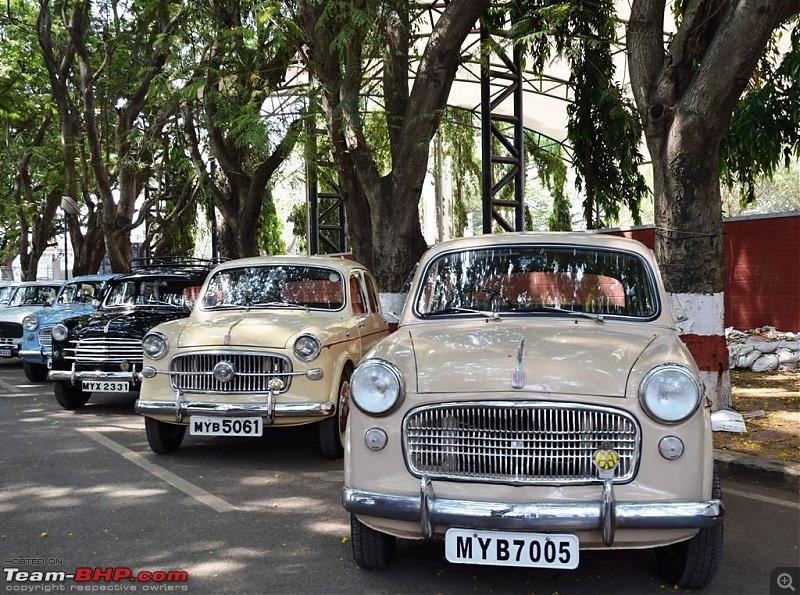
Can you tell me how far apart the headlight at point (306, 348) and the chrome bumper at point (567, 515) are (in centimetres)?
311

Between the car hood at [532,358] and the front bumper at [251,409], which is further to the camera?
the front bumper at [251,409]

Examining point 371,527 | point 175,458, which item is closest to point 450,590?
point 371,527

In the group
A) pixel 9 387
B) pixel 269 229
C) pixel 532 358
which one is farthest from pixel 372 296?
pixel 269 229

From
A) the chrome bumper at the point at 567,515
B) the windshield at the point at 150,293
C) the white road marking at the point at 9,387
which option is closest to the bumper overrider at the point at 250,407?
the chrome bumper at the point at 567,515

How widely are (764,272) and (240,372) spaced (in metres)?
9.35

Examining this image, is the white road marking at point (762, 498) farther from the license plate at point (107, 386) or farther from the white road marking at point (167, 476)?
the license plate at point (107, 386)

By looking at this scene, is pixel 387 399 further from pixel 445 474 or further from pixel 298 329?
pixel 298 329

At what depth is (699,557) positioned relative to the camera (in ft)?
12.8

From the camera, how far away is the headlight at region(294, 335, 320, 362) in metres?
6.71

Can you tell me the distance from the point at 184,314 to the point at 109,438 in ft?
7.93

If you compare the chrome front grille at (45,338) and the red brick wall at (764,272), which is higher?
the red brick wall at (764,272)

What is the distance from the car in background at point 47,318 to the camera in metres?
12.2

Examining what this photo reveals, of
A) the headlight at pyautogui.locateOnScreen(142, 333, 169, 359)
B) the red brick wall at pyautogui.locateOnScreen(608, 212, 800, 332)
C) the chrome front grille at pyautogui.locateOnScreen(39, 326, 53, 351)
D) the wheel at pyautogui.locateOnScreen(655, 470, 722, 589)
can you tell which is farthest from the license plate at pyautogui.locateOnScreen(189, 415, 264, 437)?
the red brick wall at pyautogui.locateOnScreen(608, 212, 800, 332)

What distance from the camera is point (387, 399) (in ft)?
13.0
